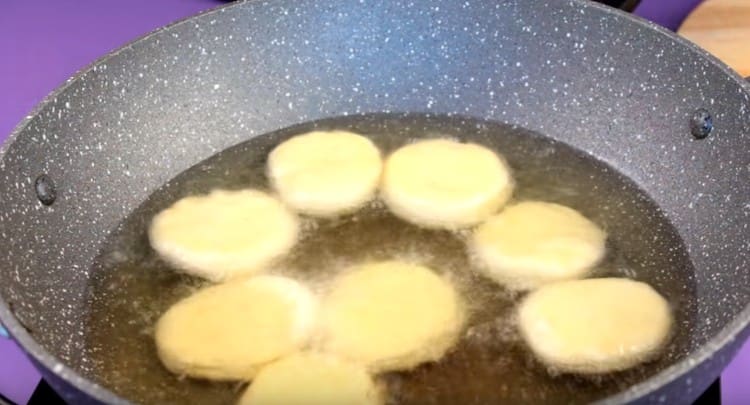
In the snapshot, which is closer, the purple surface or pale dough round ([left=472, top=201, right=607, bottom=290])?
pale dough round ([left=472, top=201, right=607, bottom=290])

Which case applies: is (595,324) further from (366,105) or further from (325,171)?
(366,105)

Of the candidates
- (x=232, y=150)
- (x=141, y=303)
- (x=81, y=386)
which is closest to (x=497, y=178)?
(x=232, y=150)

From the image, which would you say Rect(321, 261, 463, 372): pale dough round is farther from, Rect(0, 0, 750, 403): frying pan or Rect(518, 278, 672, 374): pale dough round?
Rect(0, 0, 750, 403): frying pan

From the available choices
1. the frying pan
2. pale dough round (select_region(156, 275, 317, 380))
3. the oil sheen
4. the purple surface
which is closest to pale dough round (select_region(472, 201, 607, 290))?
the oil sheen

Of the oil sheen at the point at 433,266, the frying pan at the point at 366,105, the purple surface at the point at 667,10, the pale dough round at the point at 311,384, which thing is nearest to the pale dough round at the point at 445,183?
the oil sheen at the point at 433,266

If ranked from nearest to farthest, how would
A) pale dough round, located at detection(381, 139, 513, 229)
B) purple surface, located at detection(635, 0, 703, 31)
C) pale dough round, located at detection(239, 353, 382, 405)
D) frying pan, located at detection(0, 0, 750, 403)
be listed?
pale dough round, located at detection(239, 353, 382, 405), frying pan, located at detection(0, 0, 750, 403), pale dough round, located at detection(381, 139, 513, 229), purple surface, located at detection(635, 0, 703, 31)

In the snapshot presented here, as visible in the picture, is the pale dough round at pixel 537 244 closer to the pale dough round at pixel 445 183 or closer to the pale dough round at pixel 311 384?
the pale dough round at pixel 445 183

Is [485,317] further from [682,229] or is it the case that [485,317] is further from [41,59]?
[41,59]
